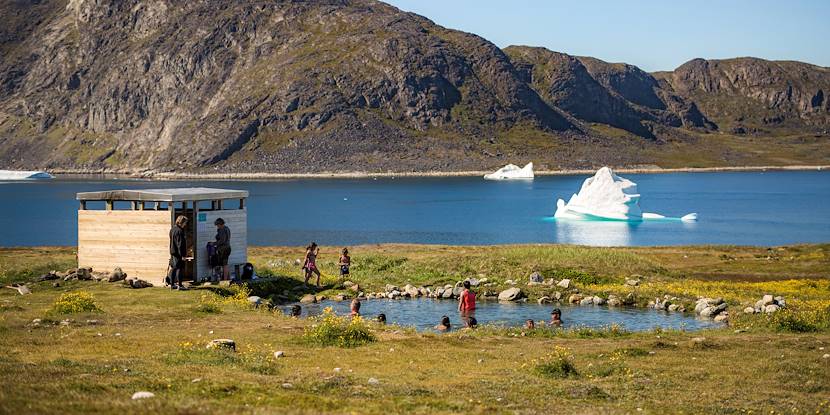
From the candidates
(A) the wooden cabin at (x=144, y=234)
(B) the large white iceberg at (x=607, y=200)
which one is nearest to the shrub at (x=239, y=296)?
(A) the wooden cabin at (x=144, y=234)

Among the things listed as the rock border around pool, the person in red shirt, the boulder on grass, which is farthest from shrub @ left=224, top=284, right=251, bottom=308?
the person in red shirt

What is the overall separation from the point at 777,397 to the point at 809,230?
101 m

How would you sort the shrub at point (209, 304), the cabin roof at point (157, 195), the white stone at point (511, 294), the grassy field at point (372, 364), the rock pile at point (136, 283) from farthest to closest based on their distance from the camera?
the white stone at point (511, 294) → the cabin roof at point (157, 195) → the rock pile at point (136, 283) → the shrub at point (209, 304) → the grassy field at point (372, 364)

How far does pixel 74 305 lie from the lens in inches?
1168

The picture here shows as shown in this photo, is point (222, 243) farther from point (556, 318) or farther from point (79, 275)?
point (556, 318)

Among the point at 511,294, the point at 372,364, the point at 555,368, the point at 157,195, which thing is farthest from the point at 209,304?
the point at 555,368

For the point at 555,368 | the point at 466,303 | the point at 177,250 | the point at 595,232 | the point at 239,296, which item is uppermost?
the point at 177,250

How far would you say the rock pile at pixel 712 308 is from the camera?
3606cm

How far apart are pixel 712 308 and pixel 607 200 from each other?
79.0m

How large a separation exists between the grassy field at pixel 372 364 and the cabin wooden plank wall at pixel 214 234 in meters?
2.92

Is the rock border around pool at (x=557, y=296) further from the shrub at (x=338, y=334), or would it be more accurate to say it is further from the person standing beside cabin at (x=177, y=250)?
the shrub at (x=338, y=334)

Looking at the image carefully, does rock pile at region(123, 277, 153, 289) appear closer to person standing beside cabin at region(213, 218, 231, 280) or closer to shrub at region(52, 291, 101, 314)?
person standing beside cabin at region(213, 218, 231, 280)

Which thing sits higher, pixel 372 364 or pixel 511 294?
pixel 372 364

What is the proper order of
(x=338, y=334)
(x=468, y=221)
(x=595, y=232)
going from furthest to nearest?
(x=468, y=221), (x=595, y=232), (x=338, y=334)
